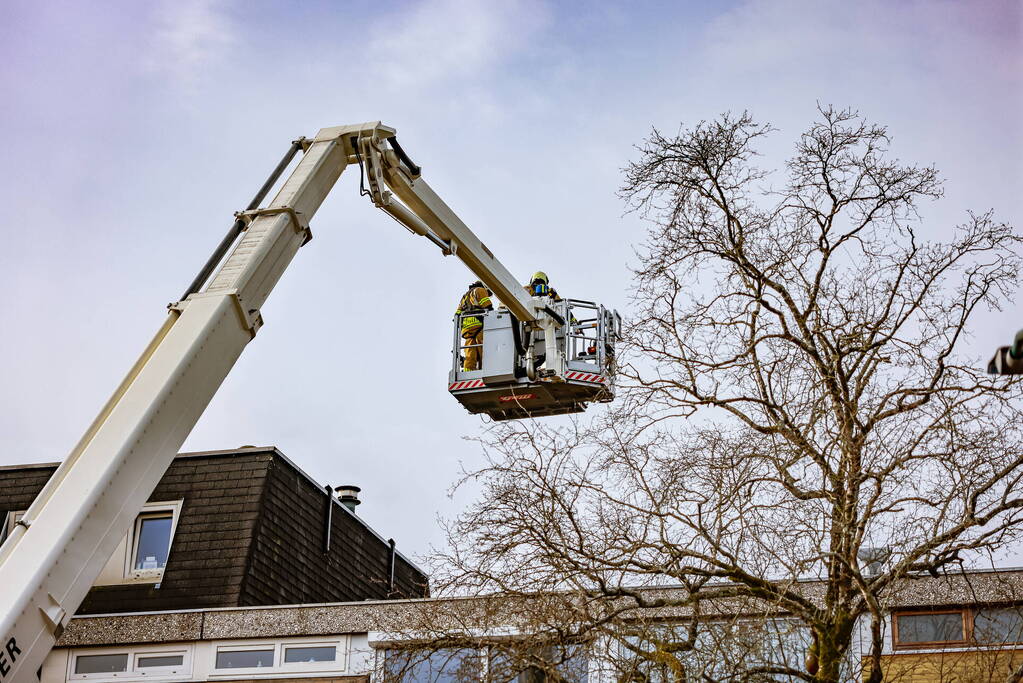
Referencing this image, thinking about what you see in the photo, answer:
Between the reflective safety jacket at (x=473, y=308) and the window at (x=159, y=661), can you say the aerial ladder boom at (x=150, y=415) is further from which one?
the window at (x=159, y=661)

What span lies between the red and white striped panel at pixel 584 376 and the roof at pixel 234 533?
4.30 meters

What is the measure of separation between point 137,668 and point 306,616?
247cm

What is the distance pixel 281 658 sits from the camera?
57.1 ft

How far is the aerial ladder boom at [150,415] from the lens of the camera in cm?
841

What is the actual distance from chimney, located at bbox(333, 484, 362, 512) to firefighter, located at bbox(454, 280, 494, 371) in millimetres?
7710

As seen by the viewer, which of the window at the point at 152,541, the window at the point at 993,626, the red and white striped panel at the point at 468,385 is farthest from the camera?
the window at the point at 152,541

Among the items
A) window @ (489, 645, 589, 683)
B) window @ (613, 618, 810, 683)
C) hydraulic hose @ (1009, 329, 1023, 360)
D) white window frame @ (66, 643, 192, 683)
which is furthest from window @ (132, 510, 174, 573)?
hydraulic hose @ (1009, 329, 1023, 360)

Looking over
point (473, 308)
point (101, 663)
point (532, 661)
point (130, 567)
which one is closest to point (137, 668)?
point (101, 663)

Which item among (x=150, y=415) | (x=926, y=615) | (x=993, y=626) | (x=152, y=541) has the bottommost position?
(x=993, y=626)

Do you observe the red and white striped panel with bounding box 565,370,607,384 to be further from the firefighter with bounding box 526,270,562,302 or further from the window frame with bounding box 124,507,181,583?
the window frame with bounding box 124,507,181,583

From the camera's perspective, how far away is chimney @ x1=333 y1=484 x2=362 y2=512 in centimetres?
2584

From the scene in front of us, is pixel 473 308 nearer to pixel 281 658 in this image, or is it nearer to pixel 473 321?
pixel 473 321

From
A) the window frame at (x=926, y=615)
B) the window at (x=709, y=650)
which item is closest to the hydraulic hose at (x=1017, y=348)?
the window at (x=709, y=650)

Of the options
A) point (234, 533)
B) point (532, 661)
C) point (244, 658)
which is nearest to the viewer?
point (532, 661)
